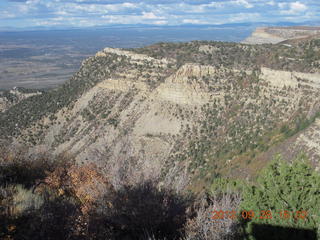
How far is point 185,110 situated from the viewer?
3234 cm

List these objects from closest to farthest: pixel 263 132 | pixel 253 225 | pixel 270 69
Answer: pixel 253 225
pixel 263 132
pixel 270 69

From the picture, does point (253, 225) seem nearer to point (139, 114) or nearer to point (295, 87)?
point (295, 87)

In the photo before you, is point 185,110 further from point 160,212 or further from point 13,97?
point 13,97

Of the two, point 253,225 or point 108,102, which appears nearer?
point 253,225

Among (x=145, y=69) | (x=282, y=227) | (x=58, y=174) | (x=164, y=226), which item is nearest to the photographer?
(x=282, y=227)

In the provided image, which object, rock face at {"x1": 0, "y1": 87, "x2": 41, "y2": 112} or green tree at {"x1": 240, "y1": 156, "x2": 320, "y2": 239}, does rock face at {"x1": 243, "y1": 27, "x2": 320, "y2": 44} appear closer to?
rock face at {"x1": 0, "y1": 87, "x2": 41, "y2": 112}

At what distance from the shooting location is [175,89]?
3331 centimetres

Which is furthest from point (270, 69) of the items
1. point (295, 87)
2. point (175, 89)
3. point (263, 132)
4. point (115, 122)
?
point (115, 122)

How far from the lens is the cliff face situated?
977 inches

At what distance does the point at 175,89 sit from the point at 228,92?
554 centimetres
